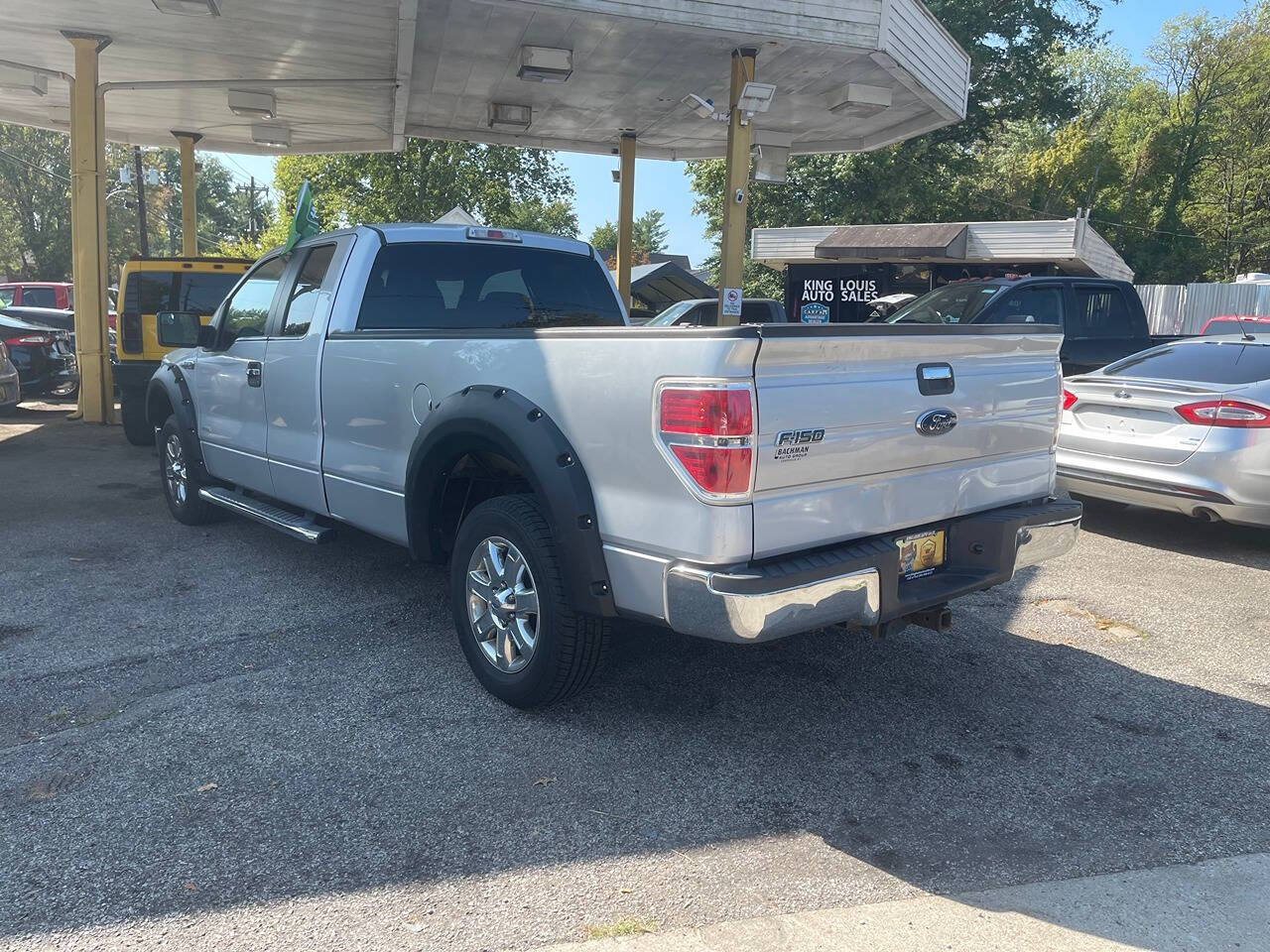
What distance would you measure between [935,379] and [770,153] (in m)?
12.6

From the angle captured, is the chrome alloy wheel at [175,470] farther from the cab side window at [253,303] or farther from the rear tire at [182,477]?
the cab side window at [253,303]

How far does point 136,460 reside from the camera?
1005cm

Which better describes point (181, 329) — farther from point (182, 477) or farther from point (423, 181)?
point (423, 181)

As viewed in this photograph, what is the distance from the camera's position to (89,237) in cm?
1260

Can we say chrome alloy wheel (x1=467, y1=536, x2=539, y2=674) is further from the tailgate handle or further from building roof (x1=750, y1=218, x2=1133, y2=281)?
building roof (x1=750, y1=218, x2=1133, y2=281)

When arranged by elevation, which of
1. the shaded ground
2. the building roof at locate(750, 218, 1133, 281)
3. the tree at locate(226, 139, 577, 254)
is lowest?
the shaded ground

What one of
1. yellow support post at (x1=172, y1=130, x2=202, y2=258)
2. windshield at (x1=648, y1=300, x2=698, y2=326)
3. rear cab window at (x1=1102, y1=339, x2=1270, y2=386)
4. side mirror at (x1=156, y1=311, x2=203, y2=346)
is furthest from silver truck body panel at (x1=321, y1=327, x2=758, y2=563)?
yellow support post at (x1=172, y1=130, x2=202, y2=258)

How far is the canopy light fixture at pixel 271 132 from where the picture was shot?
54.4 feet

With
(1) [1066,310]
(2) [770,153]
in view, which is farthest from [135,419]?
(1) [1066,310]

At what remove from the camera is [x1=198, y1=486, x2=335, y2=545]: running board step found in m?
5.06

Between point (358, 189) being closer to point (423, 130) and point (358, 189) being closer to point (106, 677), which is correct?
point (423, 130)

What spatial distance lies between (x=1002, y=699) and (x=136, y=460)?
29.8ft

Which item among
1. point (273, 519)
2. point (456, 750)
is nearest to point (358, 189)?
point (273, 519)

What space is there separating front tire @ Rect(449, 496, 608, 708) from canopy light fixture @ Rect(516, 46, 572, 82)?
846cm
